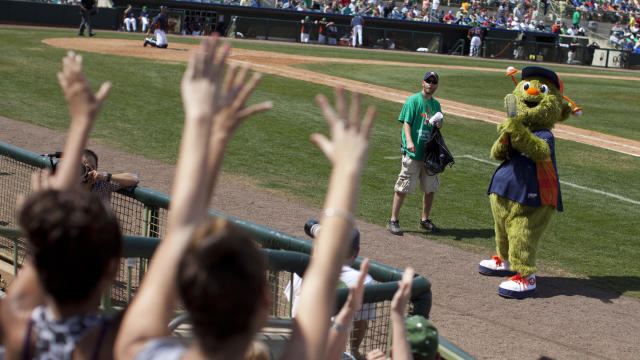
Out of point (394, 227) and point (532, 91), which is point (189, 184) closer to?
point (532, 91)

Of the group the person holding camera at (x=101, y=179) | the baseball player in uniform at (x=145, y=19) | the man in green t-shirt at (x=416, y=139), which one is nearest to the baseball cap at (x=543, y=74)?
the man in green t-shirt at (x=416, y=139)

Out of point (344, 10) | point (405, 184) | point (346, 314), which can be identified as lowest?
point (405, 184)

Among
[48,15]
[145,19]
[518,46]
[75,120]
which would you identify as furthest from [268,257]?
[518,46]

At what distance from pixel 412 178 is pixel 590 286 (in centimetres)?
246

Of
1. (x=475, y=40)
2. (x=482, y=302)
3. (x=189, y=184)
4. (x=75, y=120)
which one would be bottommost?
(x=482, y=302)

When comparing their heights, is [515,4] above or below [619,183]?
above

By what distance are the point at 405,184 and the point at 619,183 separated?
18.6 ft

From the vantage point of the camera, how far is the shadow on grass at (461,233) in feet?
29.7

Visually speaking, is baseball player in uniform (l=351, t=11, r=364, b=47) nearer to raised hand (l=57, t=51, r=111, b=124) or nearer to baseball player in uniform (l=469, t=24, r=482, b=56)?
baseball player in uniform (l=469, t=24, r=482, b=56)

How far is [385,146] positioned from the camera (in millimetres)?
14039

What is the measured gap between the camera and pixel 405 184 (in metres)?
8.81

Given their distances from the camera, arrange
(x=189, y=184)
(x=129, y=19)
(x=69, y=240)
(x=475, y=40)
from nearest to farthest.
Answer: (x=69, y=240) → (x=189, y=184) → (x=129, y=19) → (x=475, y=40)

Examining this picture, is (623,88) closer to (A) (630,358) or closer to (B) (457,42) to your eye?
(B) (457,42)

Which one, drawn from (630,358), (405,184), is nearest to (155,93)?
(405,184)
